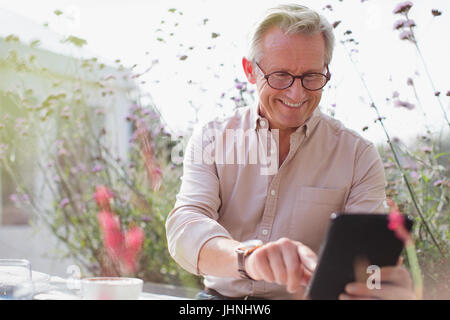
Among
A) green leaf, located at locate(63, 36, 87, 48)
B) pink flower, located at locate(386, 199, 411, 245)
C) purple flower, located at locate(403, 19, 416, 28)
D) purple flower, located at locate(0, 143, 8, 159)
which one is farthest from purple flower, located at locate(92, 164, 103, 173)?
pink flower, located at locate(386, 199, 411, 245)

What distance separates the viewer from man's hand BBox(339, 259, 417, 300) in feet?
2.75

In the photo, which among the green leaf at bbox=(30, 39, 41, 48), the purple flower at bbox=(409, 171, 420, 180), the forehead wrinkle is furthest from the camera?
the green leaf at bbox=(30, 39, 41, 48)

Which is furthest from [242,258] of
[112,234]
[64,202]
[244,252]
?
[64,202]

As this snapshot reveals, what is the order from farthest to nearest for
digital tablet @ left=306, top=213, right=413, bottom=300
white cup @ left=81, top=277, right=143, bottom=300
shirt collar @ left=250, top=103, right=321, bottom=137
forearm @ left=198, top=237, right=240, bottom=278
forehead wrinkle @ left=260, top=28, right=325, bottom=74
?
1. shirt collar @ left=250, top=103, right=321, bottom=137
2. forehead wrinkle @ left=260, top=28, right=325, bottom=74
3. forearm @ left=198, top=237, right=240, bottom=278
4. white cup @ left=81, top=277, right=143, bottom=300
5. digital tablet @ left=306, top=213, right=413, bottom=300

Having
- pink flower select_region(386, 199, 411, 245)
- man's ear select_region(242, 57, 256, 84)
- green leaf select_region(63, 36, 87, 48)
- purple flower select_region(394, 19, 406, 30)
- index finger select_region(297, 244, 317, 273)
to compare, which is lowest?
index finger select_region(297, 244, 317, 273)

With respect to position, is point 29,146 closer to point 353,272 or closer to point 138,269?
point 138,269

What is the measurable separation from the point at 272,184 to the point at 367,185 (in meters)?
0.32

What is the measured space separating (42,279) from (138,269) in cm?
180

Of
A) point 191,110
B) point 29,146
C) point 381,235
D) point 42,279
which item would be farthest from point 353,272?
point 29,146

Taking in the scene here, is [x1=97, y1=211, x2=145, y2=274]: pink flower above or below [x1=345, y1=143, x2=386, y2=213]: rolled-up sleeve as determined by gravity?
below

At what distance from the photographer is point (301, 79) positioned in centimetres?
158

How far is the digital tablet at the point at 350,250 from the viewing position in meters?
0.75

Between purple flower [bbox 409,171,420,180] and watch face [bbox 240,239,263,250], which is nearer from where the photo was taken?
watch face [bbox 240,239,263,250]

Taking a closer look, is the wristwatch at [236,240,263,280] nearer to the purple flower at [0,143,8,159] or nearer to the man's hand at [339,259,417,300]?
the man's hand at [339,259,417,300]
